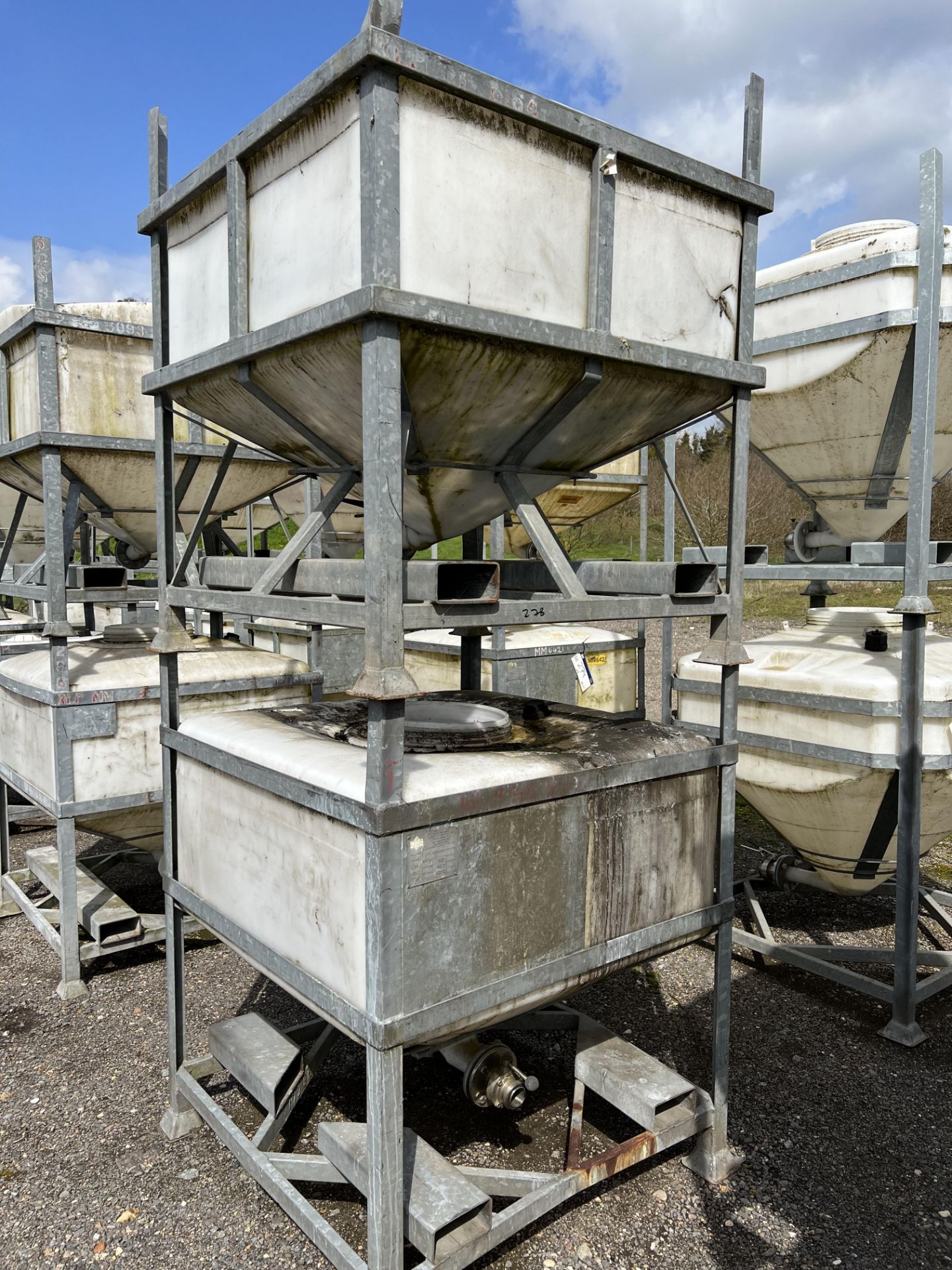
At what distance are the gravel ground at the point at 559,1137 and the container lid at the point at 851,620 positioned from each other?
2.19 meters

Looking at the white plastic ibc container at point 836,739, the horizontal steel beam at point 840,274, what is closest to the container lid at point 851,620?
the white plastic ibc container at point 836,739

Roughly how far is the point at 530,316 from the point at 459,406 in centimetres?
36

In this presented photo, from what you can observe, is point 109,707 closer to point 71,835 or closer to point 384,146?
point 71,835

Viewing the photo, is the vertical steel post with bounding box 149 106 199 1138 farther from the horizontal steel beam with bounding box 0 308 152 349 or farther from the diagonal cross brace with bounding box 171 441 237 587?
the horizontal steel beam with bounding box 0 308 152 349

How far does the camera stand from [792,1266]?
10.1 feet

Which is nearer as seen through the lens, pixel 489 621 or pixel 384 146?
pixel 384 146

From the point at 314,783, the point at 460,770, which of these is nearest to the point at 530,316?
the point at 460,770

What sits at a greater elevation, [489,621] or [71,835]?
[489,621]

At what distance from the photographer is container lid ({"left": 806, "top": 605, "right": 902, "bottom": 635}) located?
5.78 meters

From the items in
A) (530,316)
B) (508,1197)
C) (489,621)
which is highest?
(530,316)

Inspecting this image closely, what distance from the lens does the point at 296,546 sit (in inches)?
119

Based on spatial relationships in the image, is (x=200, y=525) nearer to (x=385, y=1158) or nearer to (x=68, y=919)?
(x=385, y=1158)

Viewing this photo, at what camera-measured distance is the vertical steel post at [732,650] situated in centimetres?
339

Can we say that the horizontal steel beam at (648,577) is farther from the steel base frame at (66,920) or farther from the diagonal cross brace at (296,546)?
the steel base frame at (66,920)
